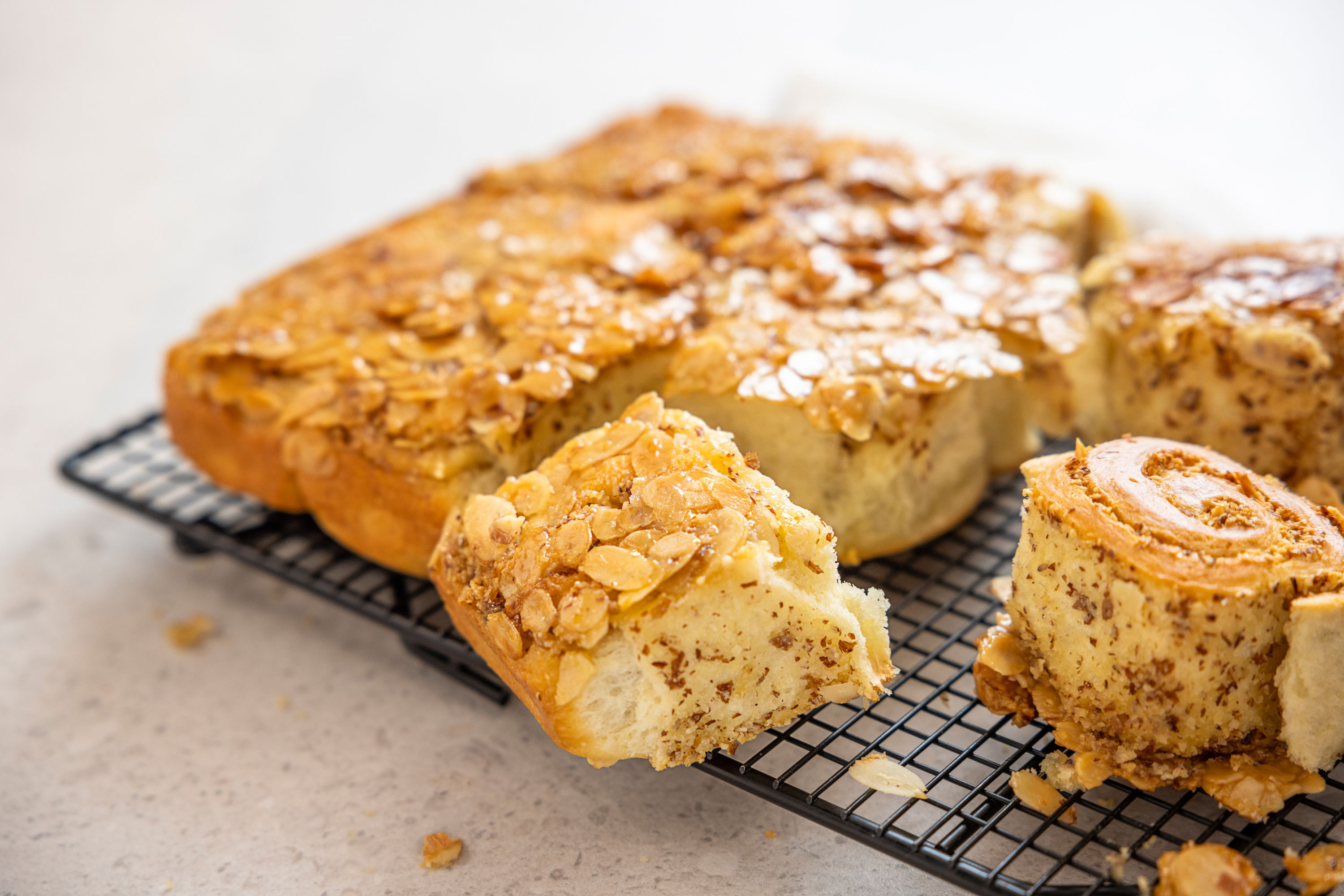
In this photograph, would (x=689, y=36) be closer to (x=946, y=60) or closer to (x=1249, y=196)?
(x=946, y=60)

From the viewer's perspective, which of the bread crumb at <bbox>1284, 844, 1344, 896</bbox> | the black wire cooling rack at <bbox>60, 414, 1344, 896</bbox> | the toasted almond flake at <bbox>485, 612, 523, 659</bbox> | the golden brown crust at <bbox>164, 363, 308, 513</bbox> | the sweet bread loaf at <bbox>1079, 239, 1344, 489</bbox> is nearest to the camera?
the bread crumb at <bbox>1284, 844, 1344, 896</bbox>

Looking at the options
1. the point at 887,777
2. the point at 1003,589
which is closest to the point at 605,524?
the point at 887,777

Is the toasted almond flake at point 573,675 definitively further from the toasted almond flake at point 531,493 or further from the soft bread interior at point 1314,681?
the soft bread interior at point 1314,681

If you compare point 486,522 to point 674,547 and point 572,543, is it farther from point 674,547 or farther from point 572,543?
point 674,547

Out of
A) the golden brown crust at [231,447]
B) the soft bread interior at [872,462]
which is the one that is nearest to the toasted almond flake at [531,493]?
the soft bread interior at [872,462]

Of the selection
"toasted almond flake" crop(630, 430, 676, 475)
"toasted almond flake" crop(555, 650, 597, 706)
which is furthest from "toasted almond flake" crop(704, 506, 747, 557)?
"toasted almond flake" crop(555, 650, 597, 706)

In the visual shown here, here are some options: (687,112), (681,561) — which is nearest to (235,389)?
(681,561)

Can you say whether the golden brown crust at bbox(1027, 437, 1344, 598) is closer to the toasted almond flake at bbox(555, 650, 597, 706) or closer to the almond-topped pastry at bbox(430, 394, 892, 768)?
the almond-topped pastry at bbox(430, 394, 892, 768)
